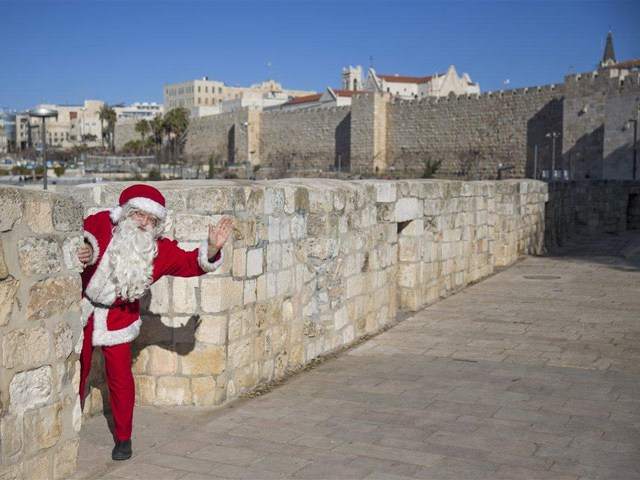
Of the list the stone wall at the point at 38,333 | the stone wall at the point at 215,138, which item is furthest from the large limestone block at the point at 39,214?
the stone wall at the point at 215,138

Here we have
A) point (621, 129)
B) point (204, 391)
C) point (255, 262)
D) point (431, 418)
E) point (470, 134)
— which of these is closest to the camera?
point (431, 418)

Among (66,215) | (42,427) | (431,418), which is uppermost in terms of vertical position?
(66,215)

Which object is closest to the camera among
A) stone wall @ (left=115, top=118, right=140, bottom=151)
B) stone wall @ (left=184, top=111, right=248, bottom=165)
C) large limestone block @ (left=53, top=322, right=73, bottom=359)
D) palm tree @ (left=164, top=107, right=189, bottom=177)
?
large limestone block @ (left=53, top=322, right=73, bottom=359)

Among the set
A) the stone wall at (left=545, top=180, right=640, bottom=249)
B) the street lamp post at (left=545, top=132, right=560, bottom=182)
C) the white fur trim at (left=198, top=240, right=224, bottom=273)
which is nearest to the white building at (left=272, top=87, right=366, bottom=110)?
the street lamp post at (left=545, top=132, right=560, bottom=182)

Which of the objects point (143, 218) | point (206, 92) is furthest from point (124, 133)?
point (143, 218)

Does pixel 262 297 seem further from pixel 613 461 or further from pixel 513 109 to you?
pixel 513 109

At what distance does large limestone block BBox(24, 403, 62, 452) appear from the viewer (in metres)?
2.78

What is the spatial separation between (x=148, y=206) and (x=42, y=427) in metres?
1.06

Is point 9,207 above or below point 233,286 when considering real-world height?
above

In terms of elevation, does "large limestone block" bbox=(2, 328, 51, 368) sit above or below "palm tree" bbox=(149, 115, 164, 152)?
below

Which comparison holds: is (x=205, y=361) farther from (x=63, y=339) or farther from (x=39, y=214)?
(x=39, y=214)

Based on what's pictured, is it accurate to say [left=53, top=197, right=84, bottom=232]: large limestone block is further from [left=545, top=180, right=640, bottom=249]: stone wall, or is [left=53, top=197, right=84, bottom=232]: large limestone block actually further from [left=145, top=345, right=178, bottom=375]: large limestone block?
[left=545, top=180, right=640, bottom=249]: stone wall

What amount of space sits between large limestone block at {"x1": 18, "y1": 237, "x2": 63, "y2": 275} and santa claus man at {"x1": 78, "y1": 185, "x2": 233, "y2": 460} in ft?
1.44

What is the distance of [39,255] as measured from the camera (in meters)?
2.80
